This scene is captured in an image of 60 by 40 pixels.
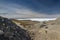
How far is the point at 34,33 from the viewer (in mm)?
4738

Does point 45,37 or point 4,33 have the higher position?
point 4,33

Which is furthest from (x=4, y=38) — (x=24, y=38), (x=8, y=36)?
(x=24, y=38)

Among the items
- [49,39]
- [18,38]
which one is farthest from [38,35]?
[18,38]

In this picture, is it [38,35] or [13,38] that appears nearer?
[13,38]

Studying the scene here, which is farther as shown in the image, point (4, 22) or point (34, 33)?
point (34, 33)

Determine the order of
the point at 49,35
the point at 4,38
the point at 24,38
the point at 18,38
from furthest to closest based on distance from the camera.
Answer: the point at 49,35, the point at 24,38, the point at 18,38, the point at 4,38

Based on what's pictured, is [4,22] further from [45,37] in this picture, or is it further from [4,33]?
[45,37]

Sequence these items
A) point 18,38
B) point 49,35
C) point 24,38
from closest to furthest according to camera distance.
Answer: point 18,38
point 24,38
point 49,35

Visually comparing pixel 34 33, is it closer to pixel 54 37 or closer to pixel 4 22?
pixel 54 37

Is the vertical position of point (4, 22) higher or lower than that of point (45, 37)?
higher

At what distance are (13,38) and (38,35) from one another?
55.6 inches

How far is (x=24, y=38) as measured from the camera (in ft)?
12.3

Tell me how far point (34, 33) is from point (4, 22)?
116 centimetres

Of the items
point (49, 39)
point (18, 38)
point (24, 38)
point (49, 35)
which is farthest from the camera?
point (49, 35)
